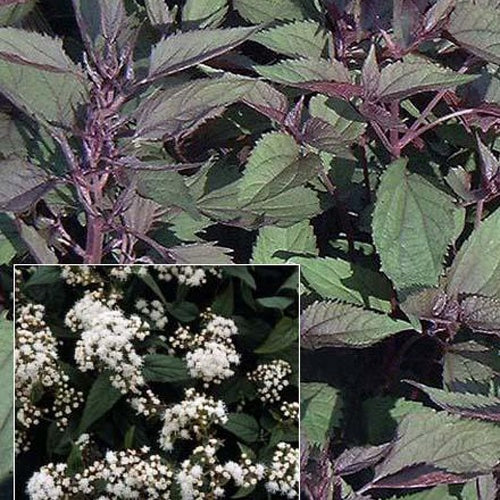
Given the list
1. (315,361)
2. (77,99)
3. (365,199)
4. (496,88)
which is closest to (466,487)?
(315,361)

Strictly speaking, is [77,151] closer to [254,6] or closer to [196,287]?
[196,287]

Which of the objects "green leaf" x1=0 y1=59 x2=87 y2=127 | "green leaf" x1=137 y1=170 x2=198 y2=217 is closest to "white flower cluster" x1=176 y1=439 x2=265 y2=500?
"green leaf" x1=137 y1=170 x2=198 y2=217

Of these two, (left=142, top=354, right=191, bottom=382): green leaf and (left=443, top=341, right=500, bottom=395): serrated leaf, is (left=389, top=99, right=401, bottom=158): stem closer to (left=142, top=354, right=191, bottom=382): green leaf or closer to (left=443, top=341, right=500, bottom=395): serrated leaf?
(left=443, top=341, right=500, bottom=395): serrated leaf

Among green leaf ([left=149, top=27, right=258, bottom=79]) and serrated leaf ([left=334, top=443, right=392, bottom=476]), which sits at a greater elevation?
green leaf ([left=149, top=27, right=258, bottom=79])

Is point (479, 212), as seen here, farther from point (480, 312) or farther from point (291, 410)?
point (291, 410)

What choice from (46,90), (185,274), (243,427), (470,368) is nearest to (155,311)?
(185,274)

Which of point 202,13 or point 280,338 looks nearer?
point 280,338
